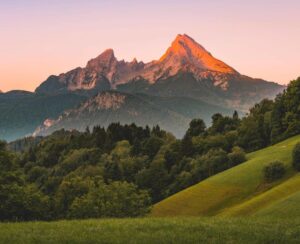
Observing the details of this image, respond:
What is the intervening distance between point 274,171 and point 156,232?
58970 mm

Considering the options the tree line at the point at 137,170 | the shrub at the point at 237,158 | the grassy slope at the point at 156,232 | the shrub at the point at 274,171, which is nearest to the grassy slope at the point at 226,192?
the shrub at the point at 274,171

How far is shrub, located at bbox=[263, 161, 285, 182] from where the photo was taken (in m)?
83.6

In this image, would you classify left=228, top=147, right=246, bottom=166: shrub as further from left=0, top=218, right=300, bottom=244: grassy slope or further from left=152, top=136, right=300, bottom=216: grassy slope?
left=0, top=218, right=300, bottom=244: grassy slope

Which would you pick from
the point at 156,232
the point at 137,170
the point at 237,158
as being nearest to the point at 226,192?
the point at 237,158

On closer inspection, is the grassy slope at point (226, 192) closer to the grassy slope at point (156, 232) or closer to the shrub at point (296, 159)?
the shrub at point (296, 159)

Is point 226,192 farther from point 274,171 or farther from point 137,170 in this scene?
point 137,170

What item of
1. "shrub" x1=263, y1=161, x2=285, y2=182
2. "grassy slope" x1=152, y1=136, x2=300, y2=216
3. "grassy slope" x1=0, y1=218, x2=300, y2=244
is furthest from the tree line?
"grassy slope" x1=0, y1=218, x2=300, y2=244

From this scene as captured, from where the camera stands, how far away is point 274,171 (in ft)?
275

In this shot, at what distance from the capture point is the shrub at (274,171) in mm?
83562

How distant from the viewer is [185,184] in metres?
127

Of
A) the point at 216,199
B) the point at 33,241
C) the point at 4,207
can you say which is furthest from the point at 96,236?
the point at 216,199

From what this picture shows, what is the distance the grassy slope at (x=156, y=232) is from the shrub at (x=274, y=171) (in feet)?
169

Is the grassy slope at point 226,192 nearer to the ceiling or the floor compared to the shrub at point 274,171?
nearer to the floor

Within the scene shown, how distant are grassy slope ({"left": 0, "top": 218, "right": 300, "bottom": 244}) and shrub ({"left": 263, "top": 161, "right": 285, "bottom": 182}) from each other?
51518mm
